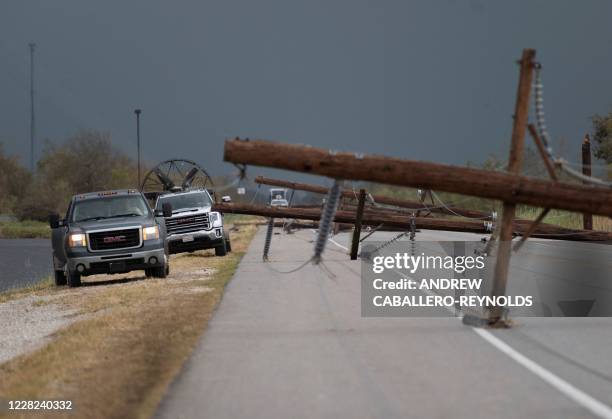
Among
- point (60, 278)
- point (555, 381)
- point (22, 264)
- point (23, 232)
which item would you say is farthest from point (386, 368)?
point (23, 232)

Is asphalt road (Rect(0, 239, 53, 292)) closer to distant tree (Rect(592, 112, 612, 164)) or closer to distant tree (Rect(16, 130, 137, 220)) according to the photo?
distant tree (Rect(592, 112, 612, 164))

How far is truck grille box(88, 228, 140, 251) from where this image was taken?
78.6 feet

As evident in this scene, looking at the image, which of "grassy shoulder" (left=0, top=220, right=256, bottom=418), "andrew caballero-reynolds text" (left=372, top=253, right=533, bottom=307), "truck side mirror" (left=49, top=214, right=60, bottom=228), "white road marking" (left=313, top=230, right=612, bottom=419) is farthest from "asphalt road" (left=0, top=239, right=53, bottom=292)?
"white road marking" (left=313, top=230, right=612, bottom=419)

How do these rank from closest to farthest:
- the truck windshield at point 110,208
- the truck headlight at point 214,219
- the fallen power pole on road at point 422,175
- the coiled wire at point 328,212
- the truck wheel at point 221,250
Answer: the fallen power pole on road at point 422,175, the coiled wire at point 328,212, the truck windshield at point 110,208, the truck headlight at point 214,219, the truck wheel at point 221,250

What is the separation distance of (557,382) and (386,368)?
5.57 ft

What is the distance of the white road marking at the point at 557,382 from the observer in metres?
8.51

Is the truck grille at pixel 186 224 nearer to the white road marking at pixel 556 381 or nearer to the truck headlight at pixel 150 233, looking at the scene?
the truck headlight at pixel 150 233

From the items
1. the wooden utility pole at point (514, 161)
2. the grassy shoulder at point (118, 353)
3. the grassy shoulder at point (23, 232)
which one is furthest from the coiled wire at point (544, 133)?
the grassy shoulder at point (23, 232)

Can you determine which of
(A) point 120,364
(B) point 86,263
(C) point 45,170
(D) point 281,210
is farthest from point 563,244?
(C) point 45,170

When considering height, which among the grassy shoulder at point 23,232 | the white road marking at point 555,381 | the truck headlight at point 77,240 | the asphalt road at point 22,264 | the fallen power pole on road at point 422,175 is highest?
the fallen power pole on road at point 422,175

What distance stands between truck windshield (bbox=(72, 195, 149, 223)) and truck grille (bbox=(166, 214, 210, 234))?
7.72 metres

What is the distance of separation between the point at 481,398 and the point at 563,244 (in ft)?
81.0

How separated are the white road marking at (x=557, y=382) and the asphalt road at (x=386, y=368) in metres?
0.01

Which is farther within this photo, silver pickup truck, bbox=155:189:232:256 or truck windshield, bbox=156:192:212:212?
truck windshield, bbox=156:192:212:212
